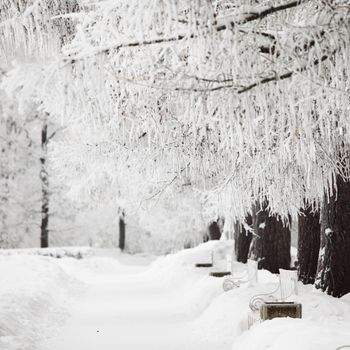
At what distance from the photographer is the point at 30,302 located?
11719 mm

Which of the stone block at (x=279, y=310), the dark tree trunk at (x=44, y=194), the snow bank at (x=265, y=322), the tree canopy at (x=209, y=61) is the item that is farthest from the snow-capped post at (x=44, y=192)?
the tree canopy at (x=209, y=61)

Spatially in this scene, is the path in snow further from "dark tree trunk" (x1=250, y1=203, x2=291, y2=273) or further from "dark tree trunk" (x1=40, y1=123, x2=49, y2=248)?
"dark tree trunk" (x1=40, y1=123, x2=49, y2=248)

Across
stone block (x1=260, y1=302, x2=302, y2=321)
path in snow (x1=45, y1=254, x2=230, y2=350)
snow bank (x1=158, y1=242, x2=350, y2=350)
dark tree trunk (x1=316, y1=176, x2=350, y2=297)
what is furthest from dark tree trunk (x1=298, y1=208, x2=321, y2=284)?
stone block (x1=260, y1=302, x2=302, y2=321)

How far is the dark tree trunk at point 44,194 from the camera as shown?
130ft

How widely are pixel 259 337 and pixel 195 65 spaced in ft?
11.8

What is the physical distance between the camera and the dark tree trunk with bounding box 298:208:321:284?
13023 millimetres

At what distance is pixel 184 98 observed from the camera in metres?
5.09

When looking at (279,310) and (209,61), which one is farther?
(279,310)

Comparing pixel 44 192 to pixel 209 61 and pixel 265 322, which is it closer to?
pixel 265 322

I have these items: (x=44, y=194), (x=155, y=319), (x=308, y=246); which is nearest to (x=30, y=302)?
Result: (x=155, y=319)

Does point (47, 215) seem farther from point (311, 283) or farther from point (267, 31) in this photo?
point (267, 31)

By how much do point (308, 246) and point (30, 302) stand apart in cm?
616

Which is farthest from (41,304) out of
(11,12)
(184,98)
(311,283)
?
(184,98)

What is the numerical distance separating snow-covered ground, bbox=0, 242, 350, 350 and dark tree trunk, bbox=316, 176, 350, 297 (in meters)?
0.35
